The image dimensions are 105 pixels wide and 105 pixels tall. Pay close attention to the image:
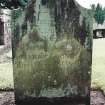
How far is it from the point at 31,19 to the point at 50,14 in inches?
12.4

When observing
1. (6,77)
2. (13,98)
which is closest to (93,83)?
(13,98)

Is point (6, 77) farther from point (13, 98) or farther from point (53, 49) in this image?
point (53, 49)

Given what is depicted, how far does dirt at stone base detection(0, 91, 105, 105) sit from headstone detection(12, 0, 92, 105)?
16.3 inches

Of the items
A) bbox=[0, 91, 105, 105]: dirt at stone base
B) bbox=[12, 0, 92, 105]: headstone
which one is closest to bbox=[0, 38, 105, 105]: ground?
bbox=[0, 91, 105, 105]: dirt at stone base

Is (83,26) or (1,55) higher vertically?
(83,26)

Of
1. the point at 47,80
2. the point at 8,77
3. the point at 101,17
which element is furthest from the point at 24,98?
the point at 101,17

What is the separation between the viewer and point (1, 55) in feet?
47.1

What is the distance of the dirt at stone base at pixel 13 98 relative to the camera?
20.1 ft

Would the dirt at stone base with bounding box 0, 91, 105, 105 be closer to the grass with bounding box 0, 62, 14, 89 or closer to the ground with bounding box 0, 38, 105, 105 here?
the ground with bounding box 0, 38, 105, 105

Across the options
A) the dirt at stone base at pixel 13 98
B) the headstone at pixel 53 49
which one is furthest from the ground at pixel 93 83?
the headstone at pixel 53 49

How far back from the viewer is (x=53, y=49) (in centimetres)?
568

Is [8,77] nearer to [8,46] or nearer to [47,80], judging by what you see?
[47,80]

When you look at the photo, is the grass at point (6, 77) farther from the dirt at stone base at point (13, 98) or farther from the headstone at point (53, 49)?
the headstone at point (53, 49)

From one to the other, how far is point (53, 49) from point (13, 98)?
1.42 meters
